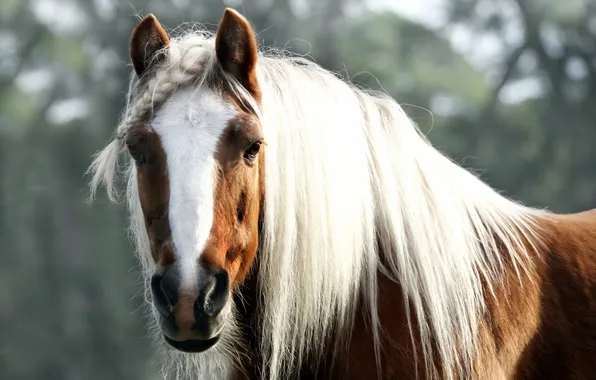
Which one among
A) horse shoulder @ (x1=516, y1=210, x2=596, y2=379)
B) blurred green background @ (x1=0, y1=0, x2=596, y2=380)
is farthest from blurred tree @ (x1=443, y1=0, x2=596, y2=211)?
horse shoulder @ (x1=516, y1=210, x2=596, y2=379)

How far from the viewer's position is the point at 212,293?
2979 millimetres

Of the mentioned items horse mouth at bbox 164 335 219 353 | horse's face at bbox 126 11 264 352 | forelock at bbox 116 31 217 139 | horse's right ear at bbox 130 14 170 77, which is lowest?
horse mouth at bbox 164 335 219 353

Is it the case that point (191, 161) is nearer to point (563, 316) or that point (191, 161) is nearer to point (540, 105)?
point (563, 316)

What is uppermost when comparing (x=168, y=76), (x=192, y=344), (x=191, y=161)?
(x=168, y=76)

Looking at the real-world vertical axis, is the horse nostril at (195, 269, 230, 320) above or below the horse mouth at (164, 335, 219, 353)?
above

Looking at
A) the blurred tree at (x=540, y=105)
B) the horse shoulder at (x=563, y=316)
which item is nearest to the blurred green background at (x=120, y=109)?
the blurred tree at (x=540, y=105)

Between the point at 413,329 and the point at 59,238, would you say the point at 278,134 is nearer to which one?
the point at 413,329

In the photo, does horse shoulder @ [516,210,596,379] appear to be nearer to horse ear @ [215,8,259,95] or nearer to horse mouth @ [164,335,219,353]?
horse mouth @ [164,335,219,353]

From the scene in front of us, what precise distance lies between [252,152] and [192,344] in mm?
684

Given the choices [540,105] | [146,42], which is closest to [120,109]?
[540,105]

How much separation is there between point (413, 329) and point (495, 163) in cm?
1966

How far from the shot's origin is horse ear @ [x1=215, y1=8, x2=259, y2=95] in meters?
3.37

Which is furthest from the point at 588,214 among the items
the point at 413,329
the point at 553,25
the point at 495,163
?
the point at 553,25

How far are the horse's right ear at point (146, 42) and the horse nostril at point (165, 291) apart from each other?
3.04ft
